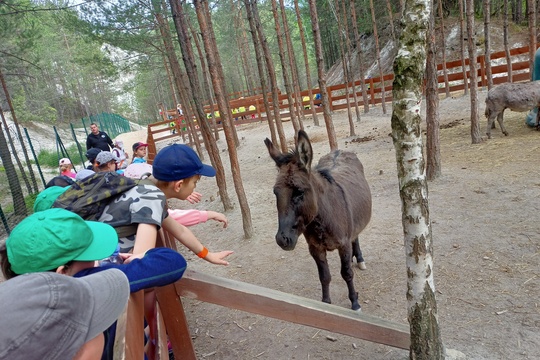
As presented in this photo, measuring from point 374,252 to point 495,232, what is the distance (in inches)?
63.5

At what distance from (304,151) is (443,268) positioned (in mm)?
2409

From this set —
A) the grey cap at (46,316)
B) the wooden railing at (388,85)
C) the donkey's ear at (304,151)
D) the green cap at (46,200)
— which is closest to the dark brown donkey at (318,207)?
the donkey's ear at (304,151)

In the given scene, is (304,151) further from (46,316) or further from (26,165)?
(26,165)

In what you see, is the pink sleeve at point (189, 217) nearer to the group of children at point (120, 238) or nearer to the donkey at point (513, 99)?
the group of children at point (120, 238)

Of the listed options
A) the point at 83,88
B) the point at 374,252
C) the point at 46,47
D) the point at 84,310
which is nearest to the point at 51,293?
the point at 84,310

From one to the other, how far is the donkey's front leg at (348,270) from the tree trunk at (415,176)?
1.15 metres

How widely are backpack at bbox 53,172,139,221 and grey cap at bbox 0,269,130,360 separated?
1.10 meters

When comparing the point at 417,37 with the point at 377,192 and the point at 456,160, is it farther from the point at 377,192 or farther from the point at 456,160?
the point at 456,160

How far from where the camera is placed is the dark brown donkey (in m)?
2.88

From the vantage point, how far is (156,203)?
2.01m

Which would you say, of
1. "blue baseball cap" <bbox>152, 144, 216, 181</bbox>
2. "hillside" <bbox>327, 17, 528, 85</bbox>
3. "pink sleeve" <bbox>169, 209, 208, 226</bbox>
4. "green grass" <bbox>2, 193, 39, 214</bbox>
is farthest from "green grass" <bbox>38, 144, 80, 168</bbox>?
"blue baseball cap" <bbox>152, 144, 216, 181</bbox>

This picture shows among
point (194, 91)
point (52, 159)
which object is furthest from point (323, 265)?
point (52, 159)

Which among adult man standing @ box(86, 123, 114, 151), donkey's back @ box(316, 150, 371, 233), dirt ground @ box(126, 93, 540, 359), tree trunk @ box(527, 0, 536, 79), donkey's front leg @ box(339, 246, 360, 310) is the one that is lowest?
dirt ground @ box(126, 93, 540, 359)

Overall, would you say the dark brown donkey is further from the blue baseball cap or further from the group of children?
the blue baseball cap
